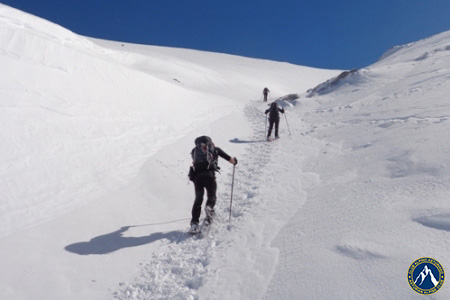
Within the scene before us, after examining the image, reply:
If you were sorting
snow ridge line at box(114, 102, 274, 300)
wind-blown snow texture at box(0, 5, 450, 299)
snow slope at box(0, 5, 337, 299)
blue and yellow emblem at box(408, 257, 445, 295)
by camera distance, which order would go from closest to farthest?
blue and yellow emblem at box(408, 257, 445, 295) < wind-blown snow texture at box(0, 5, 450, 299) < snow ridge line at box(114, 102, 274, 300) < snow slope at box(0, 5, 337, 299)

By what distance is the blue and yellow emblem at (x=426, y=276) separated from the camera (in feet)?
8.96

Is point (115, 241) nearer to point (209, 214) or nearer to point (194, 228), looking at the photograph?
point (194, 228)

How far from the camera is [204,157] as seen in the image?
5117 mm

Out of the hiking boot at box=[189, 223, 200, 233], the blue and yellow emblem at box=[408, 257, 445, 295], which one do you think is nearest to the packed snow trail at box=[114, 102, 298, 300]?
the hiking boot at box=[189, 223, 200, 233]

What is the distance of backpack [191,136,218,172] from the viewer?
512 centimetres

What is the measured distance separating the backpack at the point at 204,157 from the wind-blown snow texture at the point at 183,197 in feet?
3.38

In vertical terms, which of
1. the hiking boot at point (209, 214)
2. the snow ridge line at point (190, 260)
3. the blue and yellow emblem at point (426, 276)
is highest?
the blue and yellow emblem at point (426, 276)

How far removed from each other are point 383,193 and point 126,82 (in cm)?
1090

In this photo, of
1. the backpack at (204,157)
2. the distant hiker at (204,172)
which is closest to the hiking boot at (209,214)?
the distant hiker at (204,172)

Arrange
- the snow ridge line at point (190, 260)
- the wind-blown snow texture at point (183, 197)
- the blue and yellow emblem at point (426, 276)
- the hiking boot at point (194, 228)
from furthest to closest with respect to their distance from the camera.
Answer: the hiking boot at point (194, 228)
the snow ridge line at point (190, 260)
the wind-blown snow texture at point (183, 197)
the blue and yellow emblem at point (426, 276)

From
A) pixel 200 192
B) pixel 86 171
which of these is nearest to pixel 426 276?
pixel 200 192

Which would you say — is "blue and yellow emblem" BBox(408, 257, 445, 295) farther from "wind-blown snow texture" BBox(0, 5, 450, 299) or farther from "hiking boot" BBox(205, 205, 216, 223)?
"hiking boot" BBox(205, 205, 216, 223)

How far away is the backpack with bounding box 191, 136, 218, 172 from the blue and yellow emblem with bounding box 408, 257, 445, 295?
310 cm

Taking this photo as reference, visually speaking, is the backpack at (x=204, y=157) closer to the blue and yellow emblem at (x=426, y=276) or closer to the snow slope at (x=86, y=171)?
the snow slope at (x=86, y=171)
